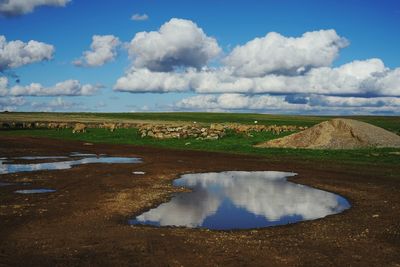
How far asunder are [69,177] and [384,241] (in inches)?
667

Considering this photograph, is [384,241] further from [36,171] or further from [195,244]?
[36,171]

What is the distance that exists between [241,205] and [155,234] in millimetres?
5358

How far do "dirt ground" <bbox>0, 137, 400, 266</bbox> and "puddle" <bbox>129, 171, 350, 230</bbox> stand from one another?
72 centimetres

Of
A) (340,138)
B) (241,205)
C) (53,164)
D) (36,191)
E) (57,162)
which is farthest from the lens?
(340,138)

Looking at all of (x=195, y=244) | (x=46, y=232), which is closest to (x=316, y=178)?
(x=195, y=244)

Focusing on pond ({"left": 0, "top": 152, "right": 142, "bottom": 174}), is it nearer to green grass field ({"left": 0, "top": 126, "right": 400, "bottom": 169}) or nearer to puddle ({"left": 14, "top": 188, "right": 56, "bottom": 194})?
puddle ({"left": 14, "top": 188, "right": 56, "bottom": 194})

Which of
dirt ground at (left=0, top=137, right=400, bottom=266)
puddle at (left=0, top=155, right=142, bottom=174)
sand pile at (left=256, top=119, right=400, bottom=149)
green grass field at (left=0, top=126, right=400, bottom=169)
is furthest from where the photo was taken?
sand pile at (left=256, top=119, right=400, bottom=149)

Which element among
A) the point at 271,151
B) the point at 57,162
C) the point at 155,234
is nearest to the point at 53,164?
the point at 57,162

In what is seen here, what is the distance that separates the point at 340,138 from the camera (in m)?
41.6

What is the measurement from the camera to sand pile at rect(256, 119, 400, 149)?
1578 inches

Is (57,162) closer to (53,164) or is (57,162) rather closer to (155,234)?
(53,164)

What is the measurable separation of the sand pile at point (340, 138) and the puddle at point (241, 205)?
1836 cm

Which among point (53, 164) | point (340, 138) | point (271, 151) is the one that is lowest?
point (53, 164)

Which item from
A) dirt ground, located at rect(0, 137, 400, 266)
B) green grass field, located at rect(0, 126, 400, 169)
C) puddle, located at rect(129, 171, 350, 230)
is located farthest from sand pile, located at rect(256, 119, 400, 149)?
puddle, located at rect(129, 171, 350, 230)
